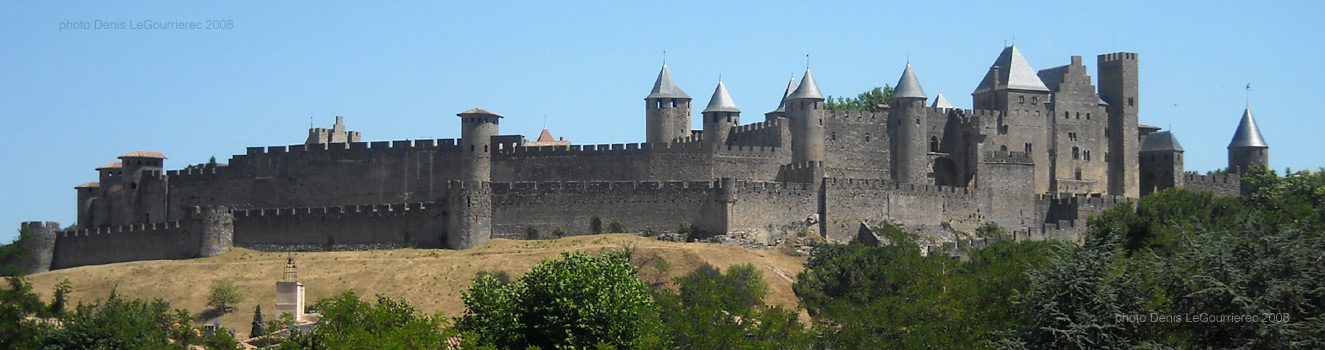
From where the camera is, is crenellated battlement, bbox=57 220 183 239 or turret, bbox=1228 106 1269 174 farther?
turret, bbox=1228 106 1269 174

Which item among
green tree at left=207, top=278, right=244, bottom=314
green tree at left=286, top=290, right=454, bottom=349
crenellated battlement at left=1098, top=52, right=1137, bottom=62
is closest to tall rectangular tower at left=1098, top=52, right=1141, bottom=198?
crenellated battlement at left=1098, top=52, right=1137, bottom=62

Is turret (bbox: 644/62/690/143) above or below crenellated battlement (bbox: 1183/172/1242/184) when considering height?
above

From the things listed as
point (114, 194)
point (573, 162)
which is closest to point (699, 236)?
point (573, 162)

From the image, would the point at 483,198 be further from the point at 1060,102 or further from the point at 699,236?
the point at 1060,102

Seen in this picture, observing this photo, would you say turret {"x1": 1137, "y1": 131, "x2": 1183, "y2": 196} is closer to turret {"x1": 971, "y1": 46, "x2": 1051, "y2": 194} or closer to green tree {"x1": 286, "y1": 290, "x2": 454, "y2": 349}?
turret {"x1": 971, "y1": 46, "x2": 1051, "y2": 194}

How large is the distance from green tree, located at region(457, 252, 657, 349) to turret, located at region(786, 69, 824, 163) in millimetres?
35865

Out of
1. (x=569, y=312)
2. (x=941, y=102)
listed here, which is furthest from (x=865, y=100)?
(x=569, y=312)

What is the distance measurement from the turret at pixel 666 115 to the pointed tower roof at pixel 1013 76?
47.5ft

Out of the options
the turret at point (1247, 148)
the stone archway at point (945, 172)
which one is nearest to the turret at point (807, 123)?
the stone archway at point (945, 172)

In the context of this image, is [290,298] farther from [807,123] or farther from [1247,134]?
[1247,134]

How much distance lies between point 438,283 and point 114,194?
926 inches

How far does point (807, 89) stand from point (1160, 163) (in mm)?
19362

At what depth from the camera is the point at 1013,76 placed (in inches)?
3551

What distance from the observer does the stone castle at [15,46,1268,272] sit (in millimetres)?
80562
